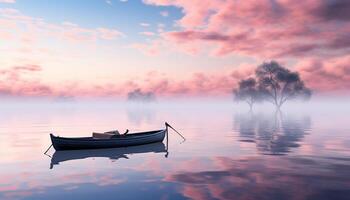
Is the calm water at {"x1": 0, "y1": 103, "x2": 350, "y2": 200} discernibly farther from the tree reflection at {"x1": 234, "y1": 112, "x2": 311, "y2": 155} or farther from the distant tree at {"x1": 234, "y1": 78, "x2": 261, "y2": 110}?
the distant tree at {"x1": 234, "y1": 78, "x2": 261, "y2": 110}

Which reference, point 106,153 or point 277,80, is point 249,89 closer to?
point 277,80

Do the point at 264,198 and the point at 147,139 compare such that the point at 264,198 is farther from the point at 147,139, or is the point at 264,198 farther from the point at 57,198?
the point at 147,139

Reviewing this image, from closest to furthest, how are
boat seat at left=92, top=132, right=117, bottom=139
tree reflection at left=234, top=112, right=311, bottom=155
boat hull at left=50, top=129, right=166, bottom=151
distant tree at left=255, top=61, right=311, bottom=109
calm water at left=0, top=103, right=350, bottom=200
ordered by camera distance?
calm water at left=0, top=103, right=350, bottom=200 → boat hull at left=50, top=129, right=166, bottom=151 → tree reflection at left=234, top=112, right=311, bottom=155 → boat seat at left=92, top=132, right=117, bottom=139 → distant tree at left=255, top=61, right=311, bottom=109

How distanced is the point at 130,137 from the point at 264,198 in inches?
785

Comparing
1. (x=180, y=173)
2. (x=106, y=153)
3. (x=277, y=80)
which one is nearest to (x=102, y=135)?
(x=106, y=153)

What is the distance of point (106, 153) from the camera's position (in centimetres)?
2919

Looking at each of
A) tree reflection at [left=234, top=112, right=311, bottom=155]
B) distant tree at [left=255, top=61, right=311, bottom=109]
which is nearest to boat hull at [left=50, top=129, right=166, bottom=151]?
tree reflection at [left=234, top=112, right=311, bottom=155]

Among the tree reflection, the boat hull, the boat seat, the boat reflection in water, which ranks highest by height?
the boat seat

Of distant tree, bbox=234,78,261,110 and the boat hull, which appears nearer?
the boat hull

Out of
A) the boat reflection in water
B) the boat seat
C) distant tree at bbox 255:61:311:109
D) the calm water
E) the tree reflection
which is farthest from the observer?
distant tree at bbox 255:61:311:109

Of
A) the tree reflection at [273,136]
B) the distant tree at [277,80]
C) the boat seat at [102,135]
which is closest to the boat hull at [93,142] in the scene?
the boat seat at [102,135]

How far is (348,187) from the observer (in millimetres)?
16422

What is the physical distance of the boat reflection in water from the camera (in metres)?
26.8

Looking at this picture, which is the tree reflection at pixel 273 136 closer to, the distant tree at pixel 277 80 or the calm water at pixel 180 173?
the calm water at pixel 180 173
